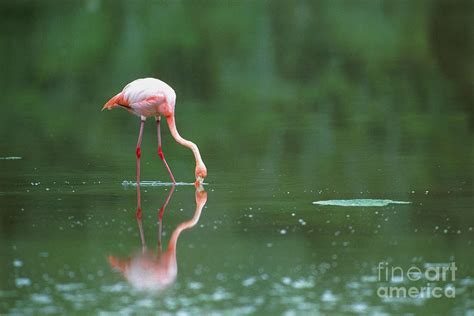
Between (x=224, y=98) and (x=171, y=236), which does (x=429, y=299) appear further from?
(x=224, y=98)

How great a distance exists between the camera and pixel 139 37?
36.5m

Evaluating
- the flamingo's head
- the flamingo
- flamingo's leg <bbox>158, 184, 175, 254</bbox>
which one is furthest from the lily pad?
the flamingo

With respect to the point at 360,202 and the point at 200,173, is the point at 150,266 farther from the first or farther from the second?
the point at 200,173

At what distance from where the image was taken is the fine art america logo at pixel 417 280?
825cm

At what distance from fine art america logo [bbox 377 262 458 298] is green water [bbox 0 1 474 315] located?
0.11 ft

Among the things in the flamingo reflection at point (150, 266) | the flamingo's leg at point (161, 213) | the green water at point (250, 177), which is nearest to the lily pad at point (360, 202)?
the green water at point (250, 177)

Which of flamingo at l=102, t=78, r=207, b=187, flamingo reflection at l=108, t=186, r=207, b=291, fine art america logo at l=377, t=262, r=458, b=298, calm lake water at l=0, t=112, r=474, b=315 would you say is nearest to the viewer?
calm lake water at l=0, t=112, r=474, b=315

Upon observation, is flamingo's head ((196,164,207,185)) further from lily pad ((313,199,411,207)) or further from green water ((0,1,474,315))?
lily pad ((313,199,411,207))

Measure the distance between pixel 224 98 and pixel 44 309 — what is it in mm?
16539

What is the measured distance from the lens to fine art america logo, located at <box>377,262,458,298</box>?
8250mm

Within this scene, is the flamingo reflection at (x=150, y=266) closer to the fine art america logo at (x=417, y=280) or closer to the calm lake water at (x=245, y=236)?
the calm lake water at (x=245, y=236)

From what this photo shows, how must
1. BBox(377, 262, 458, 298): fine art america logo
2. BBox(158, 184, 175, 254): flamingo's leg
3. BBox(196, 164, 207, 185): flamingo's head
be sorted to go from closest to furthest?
BBox(377, 262, 458, 298): fine art america logo → BBox(158, 184, 175, 254): flamingo's leg → BBox(196, 164, 207, 185): flamingo's head

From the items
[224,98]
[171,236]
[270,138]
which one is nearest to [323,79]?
[224,98]

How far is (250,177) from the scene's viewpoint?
1385 centimetres
